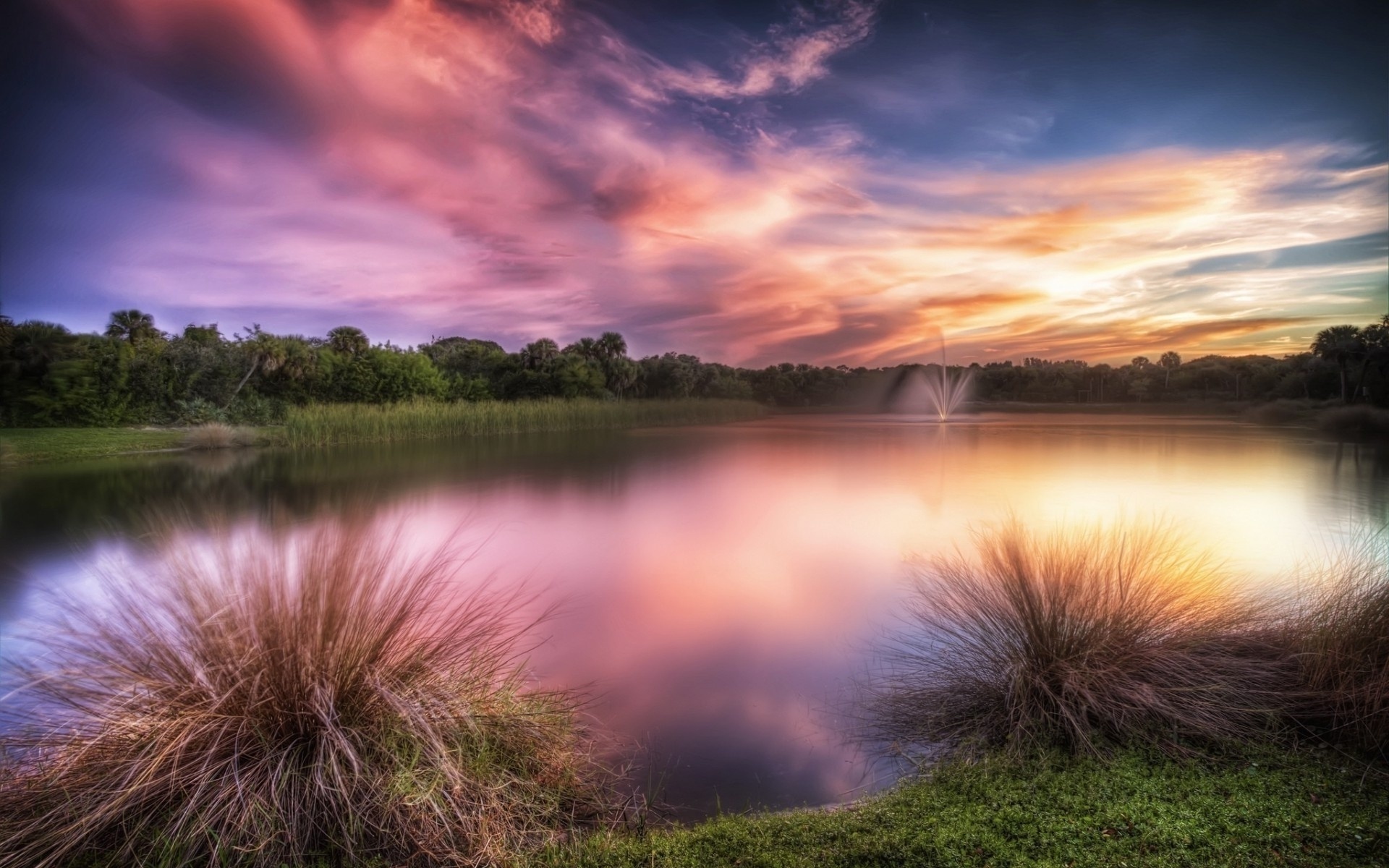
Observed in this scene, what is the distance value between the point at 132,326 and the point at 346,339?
7.30 m

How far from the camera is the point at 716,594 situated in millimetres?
5918

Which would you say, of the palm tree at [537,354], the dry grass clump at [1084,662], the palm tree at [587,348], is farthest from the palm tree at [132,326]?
the dry grass clump at [1084,662]

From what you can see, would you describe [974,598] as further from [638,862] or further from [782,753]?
[638,862]

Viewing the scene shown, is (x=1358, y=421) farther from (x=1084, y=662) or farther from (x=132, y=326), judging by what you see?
(x=132, y=326)

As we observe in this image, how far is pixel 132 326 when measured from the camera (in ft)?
77.7

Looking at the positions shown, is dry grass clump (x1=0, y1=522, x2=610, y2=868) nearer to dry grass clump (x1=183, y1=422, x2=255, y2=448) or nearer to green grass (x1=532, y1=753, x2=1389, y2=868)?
green grass (x1=532, y1=753, x2=1389, y2=868)

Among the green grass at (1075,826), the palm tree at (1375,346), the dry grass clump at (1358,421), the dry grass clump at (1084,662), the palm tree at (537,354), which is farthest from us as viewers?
the palm tree at (537,354)

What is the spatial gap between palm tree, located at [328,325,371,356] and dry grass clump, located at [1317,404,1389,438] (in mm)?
39703

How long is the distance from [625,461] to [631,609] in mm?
11958

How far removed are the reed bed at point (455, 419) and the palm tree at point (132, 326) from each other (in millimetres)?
6534

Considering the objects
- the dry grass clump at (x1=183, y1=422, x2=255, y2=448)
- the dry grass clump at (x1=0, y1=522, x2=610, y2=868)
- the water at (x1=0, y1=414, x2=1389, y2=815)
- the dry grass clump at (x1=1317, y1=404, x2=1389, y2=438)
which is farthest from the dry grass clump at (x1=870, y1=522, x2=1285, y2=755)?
the dry grass clump at (x1=1317, y1=404, x2=1389, y2=438)

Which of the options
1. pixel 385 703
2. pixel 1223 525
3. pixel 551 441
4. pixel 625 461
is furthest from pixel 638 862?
pixel 551 441

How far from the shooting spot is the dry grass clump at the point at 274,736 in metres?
2.06

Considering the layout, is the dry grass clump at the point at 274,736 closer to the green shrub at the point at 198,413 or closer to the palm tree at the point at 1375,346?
the green shrub at the point at 198,413
